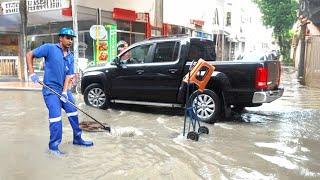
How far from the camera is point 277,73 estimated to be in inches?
402

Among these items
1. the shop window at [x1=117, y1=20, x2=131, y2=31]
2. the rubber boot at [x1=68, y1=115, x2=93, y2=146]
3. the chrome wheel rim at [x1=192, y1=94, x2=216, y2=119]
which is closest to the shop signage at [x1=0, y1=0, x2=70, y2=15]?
the shop window at [x1=117, y1=20, x2=131, y2=31]

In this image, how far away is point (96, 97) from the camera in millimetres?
11953

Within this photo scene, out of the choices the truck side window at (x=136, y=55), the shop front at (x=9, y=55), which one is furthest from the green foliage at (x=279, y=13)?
the truck side window at (x=136, y=55)

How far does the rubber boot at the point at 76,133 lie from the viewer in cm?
736

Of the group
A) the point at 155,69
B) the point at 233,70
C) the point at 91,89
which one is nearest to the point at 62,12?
the point at 91,89

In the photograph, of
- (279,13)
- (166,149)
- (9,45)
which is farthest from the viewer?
(279,13)

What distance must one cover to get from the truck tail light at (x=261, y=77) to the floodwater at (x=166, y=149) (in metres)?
0.86

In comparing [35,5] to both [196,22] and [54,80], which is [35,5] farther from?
[54,80]

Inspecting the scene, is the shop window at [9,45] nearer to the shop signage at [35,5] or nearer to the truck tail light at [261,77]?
the shop signage at [35,5]

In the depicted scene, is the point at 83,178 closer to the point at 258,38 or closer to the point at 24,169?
the point at 24,169

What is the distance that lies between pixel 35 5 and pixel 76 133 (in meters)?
14.9

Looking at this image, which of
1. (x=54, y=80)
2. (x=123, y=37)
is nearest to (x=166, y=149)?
(x=54, y=80)

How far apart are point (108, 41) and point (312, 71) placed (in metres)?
8.84

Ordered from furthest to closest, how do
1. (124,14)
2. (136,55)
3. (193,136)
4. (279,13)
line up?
(279,13), (124,14), (136,55), (193,136)
